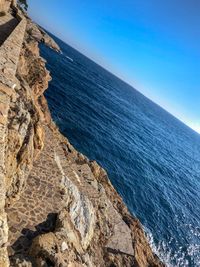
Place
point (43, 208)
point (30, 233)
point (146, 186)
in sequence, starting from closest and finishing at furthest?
point (30, 233)
point (43, 208)
point (146, 186)

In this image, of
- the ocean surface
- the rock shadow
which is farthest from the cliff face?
the ocean surface

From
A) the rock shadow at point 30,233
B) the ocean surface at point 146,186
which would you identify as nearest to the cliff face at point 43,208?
the rock shadow at point 30,233

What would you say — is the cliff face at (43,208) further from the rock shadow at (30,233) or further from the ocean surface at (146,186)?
the ocean surface at (146,186)

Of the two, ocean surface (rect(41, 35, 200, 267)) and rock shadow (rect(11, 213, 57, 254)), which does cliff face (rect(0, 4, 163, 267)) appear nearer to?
rock shadow (rect(11, 213, 57, 254))

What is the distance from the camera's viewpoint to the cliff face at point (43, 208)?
28.1 ft

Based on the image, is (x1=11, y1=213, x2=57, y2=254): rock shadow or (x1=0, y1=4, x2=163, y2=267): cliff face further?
(x1=11, y1=213, x2=57, y2=254): rock shadow

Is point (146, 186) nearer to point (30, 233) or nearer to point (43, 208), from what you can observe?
point (43, 208)

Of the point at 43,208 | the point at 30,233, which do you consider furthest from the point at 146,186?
the point at 30,233

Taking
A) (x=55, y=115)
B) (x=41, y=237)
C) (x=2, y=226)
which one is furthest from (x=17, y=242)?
(x=55, y=115)

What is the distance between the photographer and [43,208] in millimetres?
11422

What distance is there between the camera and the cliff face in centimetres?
858

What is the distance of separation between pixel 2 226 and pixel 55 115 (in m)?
38.1

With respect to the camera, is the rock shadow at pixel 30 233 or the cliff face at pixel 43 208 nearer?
the cliff face at pixel 43 208

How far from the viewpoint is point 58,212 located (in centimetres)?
1162
